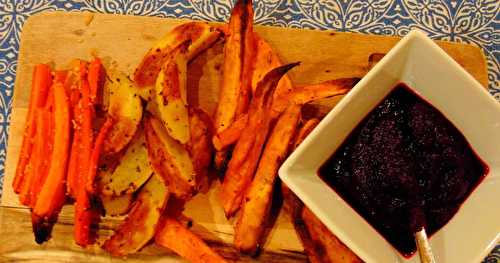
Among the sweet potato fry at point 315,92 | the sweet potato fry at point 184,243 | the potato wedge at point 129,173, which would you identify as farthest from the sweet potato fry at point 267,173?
the potato wedge at point 129,173

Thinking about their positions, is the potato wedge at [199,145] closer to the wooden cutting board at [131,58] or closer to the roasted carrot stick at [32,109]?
the wooden cutting board at [131,58]

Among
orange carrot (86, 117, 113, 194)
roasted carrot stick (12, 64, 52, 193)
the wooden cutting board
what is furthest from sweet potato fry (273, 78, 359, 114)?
roasted carrot stick (12, 64, 52, 193)

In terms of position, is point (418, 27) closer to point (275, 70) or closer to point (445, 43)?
point (445, 43)

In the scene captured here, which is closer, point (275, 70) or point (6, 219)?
point (275, 70)

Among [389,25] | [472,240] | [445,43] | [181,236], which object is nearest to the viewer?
[472,240]

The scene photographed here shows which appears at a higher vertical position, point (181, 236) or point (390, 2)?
point (390, 2)

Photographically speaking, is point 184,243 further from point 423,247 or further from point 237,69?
point 423,247

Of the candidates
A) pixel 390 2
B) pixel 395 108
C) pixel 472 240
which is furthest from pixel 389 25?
pixel 472 240

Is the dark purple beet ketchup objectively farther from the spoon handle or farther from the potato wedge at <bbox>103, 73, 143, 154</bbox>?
the potato wedge at <bbox>103, 73, 143, 154</bbox>
